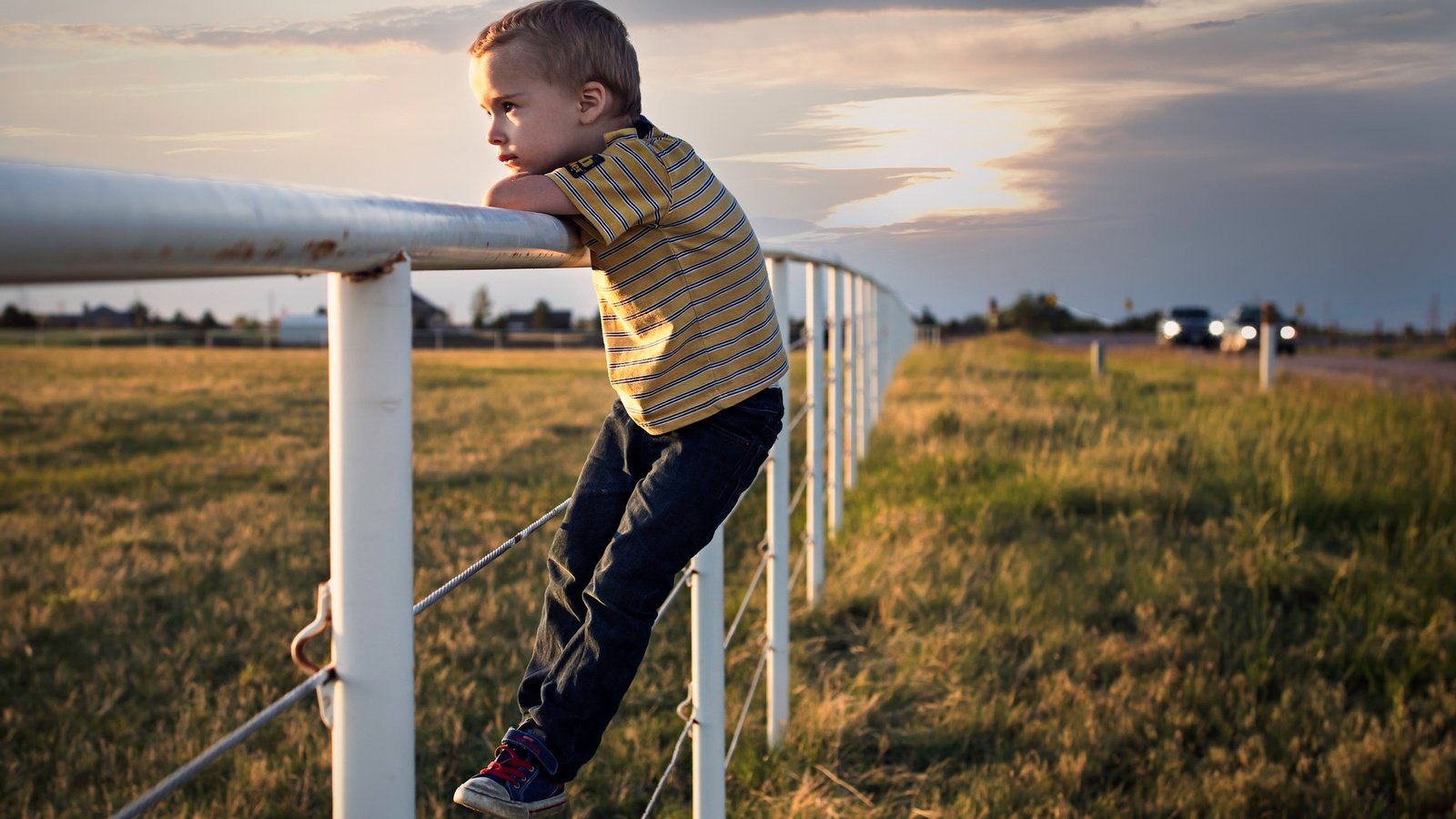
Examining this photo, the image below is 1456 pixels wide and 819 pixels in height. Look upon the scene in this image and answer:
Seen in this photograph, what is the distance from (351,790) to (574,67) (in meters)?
0.94

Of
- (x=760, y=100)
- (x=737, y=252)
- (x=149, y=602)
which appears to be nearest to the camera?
(x=737, y=252)

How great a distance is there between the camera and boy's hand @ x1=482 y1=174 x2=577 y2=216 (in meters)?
1.36

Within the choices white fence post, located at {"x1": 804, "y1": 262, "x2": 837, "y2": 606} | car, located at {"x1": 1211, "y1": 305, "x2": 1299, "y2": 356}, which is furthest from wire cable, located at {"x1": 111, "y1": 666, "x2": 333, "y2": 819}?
car, located at {"x1": 1211, "y1": 305, "x2": 1299, "y2": 356}

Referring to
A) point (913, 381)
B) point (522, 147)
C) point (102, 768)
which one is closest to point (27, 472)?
point (102, 768)

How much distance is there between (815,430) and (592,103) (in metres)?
3.01

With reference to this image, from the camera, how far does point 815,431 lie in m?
4.52

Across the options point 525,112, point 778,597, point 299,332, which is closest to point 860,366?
point 778,597

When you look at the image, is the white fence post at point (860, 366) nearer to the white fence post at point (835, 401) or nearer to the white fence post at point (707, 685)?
the white fence post at point (835, 401)

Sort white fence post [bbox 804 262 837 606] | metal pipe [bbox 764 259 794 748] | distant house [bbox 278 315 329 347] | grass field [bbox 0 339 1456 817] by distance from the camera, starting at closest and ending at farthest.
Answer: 1. grass field [bbox 0 339 1456 817]
2. metal pipe [bbox 764 259 794 748]
3. white fence post [bbox 804 262 837 606]
4. distant house [bbox 278 315 329 347]

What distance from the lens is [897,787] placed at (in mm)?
2943

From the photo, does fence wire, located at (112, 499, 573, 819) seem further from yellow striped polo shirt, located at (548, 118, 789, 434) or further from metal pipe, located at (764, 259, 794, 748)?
metal pipe, located at (764, 259, 794, 748)

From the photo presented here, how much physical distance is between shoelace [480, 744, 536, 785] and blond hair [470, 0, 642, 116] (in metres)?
0.84

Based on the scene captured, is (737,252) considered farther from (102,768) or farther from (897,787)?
(102,768)

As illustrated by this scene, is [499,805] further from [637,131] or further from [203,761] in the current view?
[637,131]
